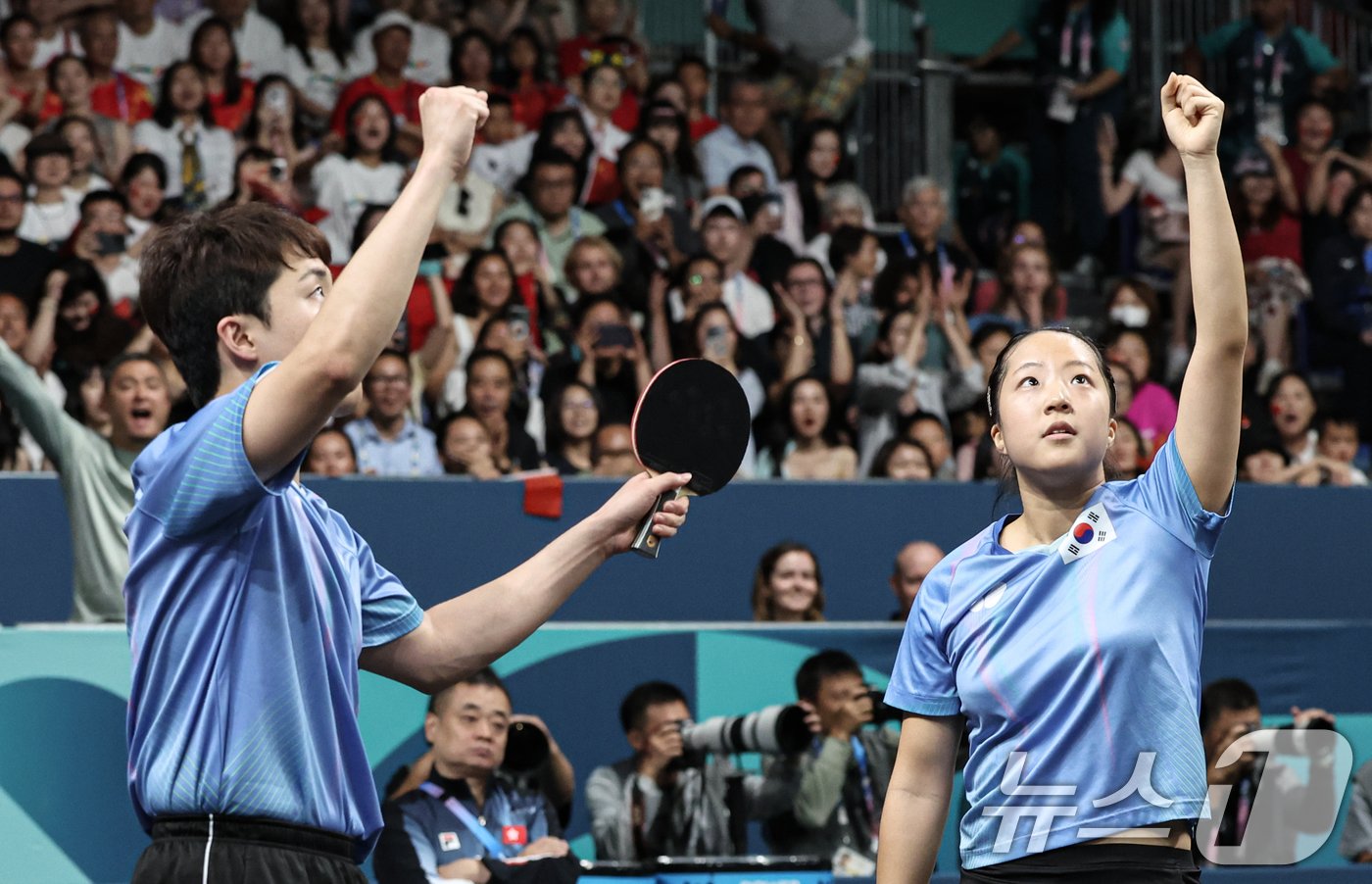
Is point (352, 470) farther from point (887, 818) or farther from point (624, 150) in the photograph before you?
point (887, 818)

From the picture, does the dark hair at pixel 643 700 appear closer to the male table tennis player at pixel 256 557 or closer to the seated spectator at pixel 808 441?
the seated spectator at pixel 808 441

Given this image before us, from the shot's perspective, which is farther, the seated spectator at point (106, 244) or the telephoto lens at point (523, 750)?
the seated spectator at point (106, 244)

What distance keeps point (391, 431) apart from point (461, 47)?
112 inches

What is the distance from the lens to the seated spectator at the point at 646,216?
942 centimetres

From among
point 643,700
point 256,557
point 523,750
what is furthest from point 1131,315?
point 256,557

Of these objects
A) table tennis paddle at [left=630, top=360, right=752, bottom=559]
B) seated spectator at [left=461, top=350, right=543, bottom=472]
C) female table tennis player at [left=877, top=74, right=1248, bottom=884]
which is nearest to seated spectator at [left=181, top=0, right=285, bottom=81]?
seated spectator at [left=461, top=350, right=543, bottom=472]

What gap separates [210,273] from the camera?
2.75 m

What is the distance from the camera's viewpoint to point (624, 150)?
9664mm

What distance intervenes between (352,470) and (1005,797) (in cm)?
513

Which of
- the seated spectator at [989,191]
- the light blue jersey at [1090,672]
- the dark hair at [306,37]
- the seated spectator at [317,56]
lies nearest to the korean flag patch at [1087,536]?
the light blue jersey at [1090,672]

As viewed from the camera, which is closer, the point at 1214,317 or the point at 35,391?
the point at 1214,317

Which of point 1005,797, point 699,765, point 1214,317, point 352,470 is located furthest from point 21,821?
point 1214,317

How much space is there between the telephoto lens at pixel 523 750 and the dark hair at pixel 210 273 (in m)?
3.20

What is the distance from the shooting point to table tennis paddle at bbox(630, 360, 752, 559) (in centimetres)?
304
